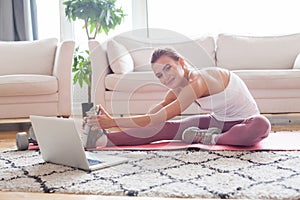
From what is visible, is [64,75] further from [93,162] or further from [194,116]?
[93,162]

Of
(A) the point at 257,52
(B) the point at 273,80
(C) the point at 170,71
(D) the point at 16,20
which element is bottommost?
(B) the point at 273,80

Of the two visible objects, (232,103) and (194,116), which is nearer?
(232,103)

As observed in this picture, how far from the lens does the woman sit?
191 cm

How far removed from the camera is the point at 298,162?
1.66 m

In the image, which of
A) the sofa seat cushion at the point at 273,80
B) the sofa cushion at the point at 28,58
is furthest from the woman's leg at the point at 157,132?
the sofa cushion at the point at 28,58

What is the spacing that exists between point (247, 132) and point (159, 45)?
170 cm

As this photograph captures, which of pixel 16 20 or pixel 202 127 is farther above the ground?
pixel 16 20

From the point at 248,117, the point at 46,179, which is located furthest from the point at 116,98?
the point at 46,179

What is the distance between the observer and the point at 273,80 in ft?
9.70

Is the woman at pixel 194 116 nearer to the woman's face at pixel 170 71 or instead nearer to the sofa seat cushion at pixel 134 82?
the woman's face at pixel 170 71

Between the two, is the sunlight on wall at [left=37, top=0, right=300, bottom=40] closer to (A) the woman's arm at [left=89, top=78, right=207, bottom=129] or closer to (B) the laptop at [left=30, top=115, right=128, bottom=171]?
(A) the woman's arm at [left=89, top=78, right=207, bottom=129]

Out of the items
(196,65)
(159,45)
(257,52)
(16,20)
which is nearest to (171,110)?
(196,65)

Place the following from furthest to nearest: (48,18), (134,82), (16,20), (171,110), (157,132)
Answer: (48,18)
(16,20)
(134,82)
(157,132)
(171,110)

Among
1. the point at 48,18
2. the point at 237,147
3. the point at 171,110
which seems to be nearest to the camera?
the point at 171,110
